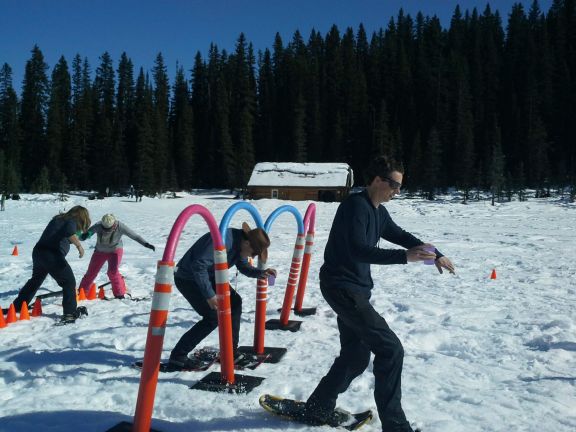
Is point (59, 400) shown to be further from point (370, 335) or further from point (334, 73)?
point (334, 73)

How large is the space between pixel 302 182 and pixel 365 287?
44.1 metres

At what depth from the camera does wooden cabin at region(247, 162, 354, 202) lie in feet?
154

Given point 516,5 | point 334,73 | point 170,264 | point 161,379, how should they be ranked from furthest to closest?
point 516,5
point 334,73
point 161,379
point 170,264

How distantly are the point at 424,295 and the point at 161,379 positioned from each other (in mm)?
5568

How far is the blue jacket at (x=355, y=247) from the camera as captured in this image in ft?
11.0

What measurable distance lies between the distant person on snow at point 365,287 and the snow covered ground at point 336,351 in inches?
21.7

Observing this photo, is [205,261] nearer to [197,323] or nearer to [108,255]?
[197,323]

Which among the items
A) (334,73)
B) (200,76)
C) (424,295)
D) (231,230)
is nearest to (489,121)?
(334,73)

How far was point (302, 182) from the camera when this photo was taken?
47.6 m

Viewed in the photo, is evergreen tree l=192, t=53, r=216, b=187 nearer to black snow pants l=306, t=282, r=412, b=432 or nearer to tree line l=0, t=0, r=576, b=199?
tree line l=0, t=0, r=576, b=199

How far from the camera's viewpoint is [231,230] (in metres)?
5.01

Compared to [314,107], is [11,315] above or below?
below

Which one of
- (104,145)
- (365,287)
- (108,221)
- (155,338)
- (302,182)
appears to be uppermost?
(104,145)

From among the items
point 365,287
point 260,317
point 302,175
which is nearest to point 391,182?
point 365,287
